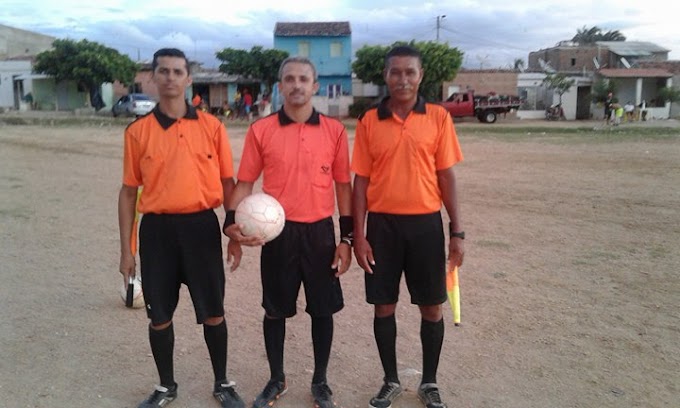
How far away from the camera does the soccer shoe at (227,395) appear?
3.48 metres

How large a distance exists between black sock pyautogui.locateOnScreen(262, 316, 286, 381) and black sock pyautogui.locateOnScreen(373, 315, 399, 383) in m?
0.58

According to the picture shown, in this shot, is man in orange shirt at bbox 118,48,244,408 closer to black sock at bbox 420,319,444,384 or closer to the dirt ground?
the dirt ground

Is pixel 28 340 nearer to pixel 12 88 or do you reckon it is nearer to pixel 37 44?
pixel 12 88

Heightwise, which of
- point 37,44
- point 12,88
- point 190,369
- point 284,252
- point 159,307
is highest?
point 37,44

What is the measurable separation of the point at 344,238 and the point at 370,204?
26 centimetres

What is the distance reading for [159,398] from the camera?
3.49 meters

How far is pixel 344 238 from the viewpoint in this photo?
3.44 meters

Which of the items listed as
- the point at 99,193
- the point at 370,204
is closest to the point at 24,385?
the point at 370,204

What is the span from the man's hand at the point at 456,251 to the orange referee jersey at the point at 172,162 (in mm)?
1445

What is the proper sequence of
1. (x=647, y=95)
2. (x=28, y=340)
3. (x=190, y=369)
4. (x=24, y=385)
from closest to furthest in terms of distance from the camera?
(x=24, y=385), (x=190, y=369), (x=28, y=340), (x=647, y=95)

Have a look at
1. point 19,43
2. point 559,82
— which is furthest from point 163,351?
point 19,43

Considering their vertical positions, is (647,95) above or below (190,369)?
above

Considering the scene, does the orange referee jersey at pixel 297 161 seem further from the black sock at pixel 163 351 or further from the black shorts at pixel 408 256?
the black sock at pixel 163 351

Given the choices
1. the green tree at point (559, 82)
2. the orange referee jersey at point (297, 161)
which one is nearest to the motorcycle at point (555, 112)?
the green tree at point (559, 82)
